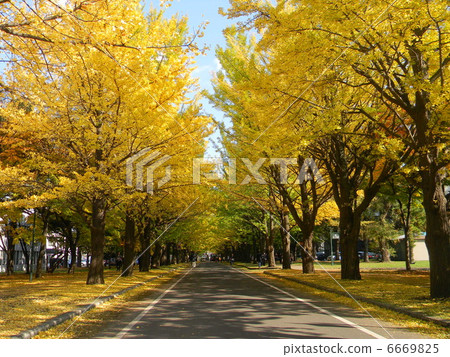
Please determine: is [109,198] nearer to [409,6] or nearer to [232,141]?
[232,141]

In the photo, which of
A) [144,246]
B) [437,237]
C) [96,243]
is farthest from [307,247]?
[144,246]

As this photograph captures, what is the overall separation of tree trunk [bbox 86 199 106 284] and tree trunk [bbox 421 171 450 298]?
12.2 meters

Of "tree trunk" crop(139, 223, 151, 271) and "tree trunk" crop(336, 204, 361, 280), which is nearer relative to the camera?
"tree trunk" crop(336, 204, 361, 280)

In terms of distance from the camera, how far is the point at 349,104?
50.8 ft


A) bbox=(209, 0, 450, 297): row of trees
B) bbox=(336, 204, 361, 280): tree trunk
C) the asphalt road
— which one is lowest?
the asphalt road

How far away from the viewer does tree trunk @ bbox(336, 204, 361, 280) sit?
1816cm

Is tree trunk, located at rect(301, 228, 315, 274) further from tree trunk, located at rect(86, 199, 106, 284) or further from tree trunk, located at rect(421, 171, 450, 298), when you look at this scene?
tree trunk, located at rect(421, 171, 450, 298)

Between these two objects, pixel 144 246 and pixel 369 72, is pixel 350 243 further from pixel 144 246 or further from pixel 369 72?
pixel 144 246

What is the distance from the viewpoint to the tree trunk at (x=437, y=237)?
1059 cm

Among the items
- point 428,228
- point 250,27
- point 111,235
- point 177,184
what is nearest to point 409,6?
point 250,27

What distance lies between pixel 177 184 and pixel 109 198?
9.32ft

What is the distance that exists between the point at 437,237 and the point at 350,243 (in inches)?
297

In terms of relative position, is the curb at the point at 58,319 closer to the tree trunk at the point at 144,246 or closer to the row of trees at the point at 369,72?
the row of trees at the point at 369,72

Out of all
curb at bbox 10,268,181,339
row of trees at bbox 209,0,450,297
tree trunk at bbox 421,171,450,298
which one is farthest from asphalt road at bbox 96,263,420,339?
row of trees at bbox 209,0,450,297
